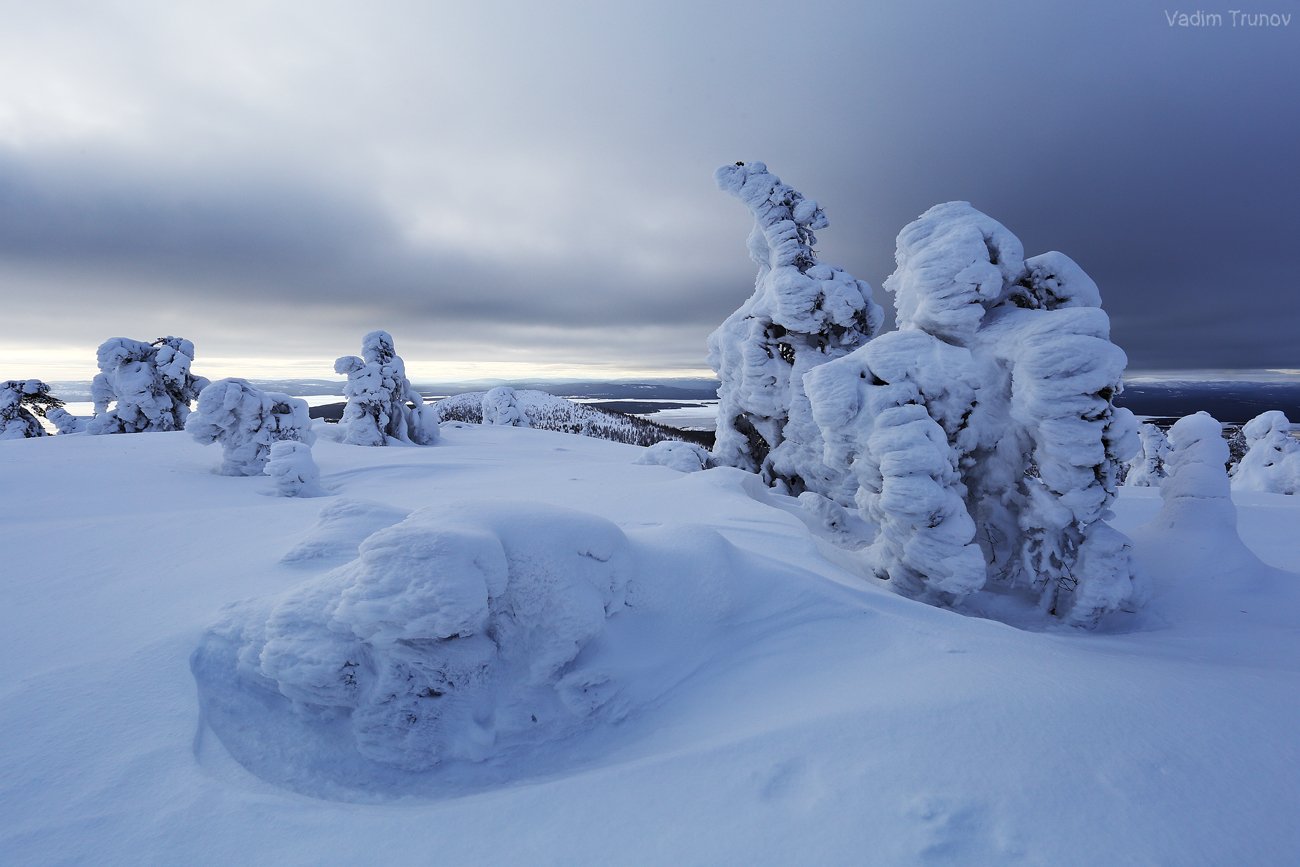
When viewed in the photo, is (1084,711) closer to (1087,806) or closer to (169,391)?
(1087,806)

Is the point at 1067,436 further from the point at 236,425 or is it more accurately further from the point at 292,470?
the point at 236,425

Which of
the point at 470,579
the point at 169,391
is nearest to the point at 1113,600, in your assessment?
the point at 470,579

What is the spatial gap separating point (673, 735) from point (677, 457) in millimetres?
10853

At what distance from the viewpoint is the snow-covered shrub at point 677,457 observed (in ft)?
44.8

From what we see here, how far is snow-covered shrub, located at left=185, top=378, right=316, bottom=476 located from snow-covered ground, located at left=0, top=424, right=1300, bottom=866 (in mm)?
6577

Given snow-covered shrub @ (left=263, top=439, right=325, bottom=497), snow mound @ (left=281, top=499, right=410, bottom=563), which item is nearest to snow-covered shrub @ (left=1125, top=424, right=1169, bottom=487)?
snow mound @ (left=281, top=499, right=410, bottom=563)

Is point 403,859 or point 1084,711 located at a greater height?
point 1084,711

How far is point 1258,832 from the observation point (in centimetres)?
→ 216

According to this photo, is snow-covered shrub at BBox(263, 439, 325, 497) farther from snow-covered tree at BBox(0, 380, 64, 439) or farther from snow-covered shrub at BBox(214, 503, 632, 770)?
snow-covered tree at BBox(0, 380, 64, 439)

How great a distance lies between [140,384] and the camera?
20.8m

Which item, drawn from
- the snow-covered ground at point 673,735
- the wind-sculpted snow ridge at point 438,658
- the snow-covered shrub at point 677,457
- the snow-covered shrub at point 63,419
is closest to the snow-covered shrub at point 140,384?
the snow-covered shrub at point 63,419

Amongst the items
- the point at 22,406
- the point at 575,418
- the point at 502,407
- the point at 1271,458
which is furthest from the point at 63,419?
the point at 1271,458

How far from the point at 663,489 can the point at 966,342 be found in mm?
5388

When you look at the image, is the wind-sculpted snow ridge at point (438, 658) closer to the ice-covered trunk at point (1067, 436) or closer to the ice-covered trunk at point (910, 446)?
the ice-covered trunk at point (910, 446)
